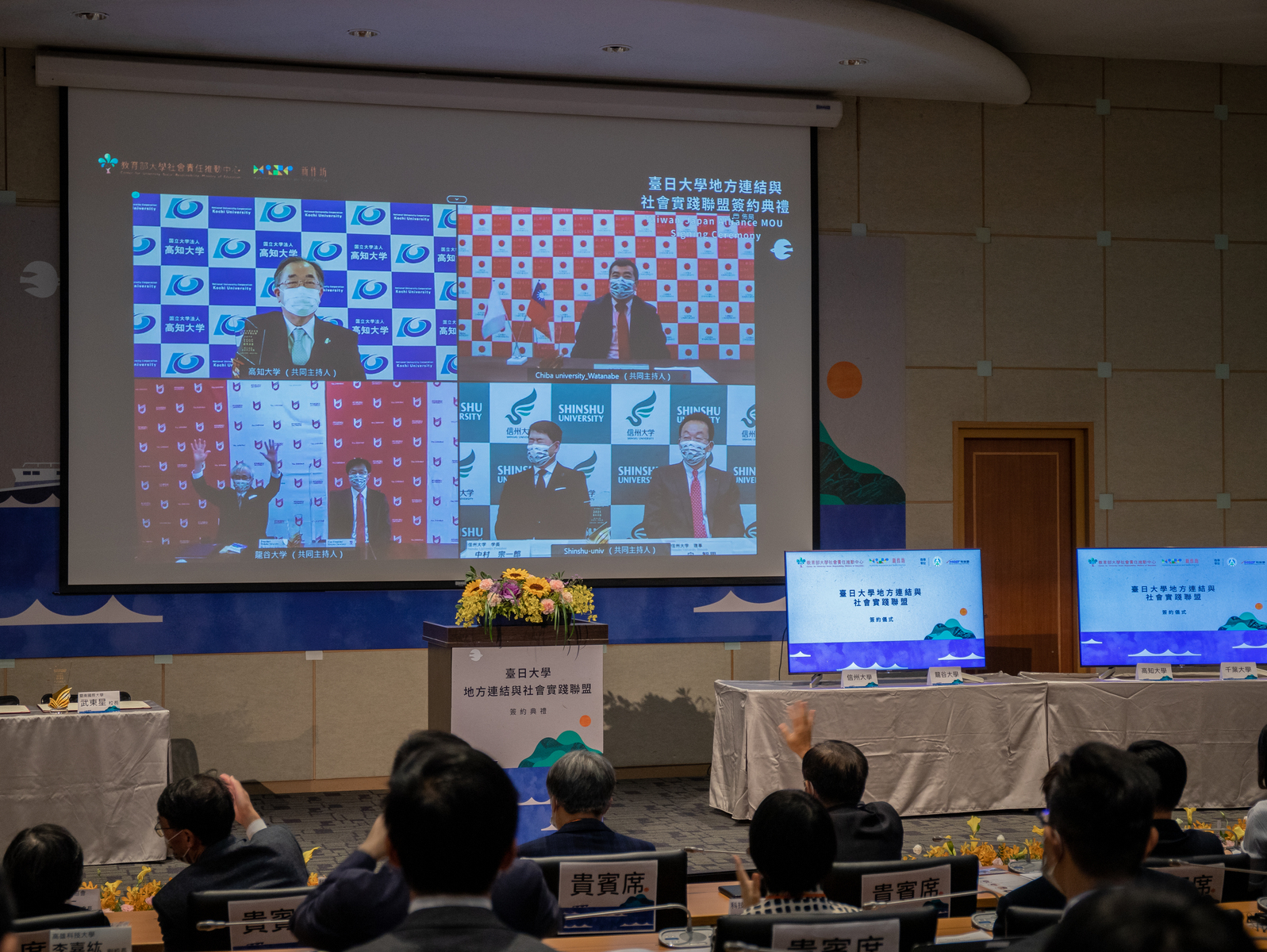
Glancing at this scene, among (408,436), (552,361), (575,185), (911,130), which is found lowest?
(408,436)

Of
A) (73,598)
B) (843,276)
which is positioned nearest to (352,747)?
(73,598)

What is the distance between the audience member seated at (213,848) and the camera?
8.38ft

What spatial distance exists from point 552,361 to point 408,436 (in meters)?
0.87

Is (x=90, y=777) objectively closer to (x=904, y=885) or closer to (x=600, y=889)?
(x=600, y=889)

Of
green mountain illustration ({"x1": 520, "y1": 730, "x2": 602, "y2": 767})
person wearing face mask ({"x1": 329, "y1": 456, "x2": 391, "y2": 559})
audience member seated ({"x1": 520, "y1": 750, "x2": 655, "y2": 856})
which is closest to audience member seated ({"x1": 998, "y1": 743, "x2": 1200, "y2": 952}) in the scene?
audience member seated ({"x1": 520, "y1": 750, "x2": 655, "y2": 856})

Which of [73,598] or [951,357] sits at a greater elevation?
[951,357]

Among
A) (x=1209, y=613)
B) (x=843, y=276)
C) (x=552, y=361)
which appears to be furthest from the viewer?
(x=843, y=276)

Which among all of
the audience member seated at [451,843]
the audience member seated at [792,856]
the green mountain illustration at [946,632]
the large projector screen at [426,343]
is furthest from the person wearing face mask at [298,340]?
the audience member seated at [451,843]

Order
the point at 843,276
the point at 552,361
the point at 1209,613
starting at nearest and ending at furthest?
the point at 1209,613 → the point at 552,361 → the point at 843,276

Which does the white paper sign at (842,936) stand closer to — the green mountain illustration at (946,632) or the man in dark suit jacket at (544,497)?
the green mountain illustration at (946,632)

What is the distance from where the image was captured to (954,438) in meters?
7.05

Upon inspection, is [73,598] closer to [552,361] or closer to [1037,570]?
[552,361]

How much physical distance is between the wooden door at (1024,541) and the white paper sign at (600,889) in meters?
4.95

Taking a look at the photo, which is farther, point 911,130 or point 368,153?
point 911,130
